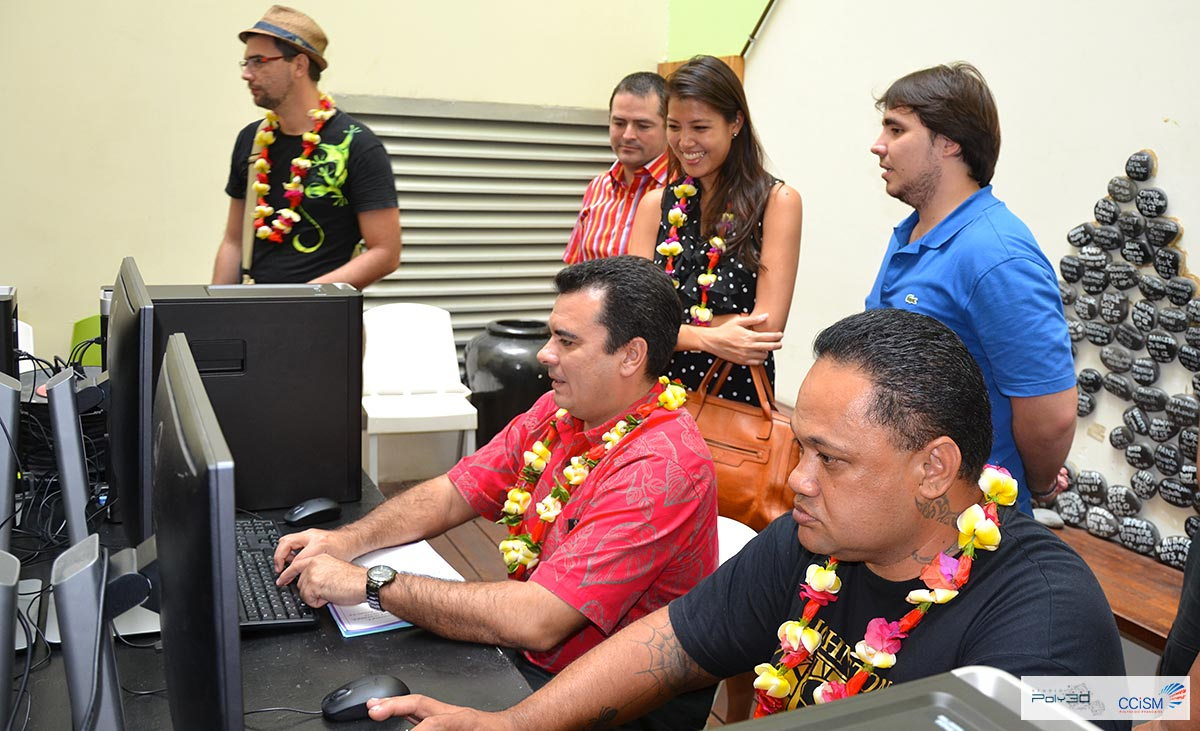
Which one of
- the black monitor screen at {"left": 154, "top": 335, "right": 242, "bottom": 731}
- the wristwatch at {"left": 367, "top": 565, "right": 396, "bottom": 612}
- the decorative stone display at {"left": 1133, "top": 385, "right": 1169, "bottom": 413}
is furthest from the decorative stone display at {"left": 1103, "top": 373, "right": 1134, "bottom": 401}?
the black monitor screen at {"left": 154, "top": 335, "right": 242, "bottom": 731}

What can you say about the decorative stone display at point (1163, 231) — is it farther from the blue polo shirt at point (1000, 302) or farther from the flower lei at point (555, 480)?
the flower lei at point (555, 480)

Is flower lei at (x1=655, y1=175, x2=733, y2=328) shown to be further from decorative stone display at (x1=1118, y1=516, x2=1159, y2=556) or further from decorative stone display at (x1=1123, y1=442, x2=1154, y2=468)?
decorative stone display at (x1=1118, y1=516, x2=1159, y2=556)

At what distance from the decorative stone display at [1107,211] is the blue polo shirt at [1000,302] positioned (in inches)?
43.8

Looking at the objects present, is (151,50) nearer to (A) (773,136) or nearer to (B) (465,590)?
(A) (773,136)

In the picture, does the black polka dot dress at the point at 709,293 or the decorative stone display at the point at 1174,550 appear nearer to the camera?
the black polka dot dress at the point at 709,293

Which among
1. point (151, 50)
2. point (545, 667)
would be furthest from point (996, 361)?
point (151, 50)

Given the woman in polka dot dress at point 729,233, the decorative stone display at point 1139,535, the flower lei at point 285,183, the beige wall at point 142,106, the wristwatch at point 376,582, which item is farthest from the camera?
the beige wall at point 142,106

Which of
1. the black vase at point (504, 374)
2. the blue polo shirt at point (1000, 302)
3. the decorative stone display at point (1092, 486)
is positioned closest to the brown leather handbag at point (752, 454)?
the blue polo shirt at point (1000, 302)

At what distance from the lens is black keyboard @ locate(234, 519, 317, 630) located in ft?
5.42

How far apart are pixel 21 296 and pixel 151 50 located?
1.16 metres

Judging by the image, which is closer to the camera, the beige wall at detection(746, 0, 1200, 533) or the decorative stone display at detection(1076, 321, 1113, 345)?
the beige wall at detection(746, 0, 1200, 533)

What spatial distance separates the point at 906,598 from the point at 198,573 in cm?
88

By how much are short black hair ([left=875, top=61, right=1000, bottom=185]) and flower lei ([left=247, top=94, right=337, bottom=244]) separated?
179 cm

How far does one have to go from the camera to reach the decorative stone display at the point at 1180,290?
2822mm
